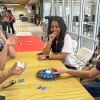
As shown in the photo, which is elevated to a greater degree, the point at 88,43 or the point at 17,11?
the point at 17,11

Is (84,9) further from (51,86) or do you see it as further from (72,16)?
(51,86)

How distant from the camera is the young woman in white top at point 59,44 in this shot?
1858mm

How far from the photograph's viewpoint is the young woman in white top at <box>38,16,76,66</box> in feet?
6.10

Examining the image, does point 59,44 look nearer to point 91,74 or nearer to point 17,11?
point 91,74

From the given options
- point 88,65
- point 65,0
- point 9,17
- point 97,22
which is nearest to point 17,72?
point 88,65

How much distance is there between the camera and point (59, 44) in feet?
6.45

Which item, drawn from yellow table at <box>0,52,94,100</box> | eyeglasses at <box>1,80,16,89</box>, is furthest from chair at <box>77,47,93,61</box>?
eyeglasses at <box>1,80,16,89</box>

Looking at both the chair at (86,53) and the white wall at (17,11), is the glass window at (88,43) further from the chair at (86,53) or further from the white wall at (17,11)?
the white wall at (17,11)

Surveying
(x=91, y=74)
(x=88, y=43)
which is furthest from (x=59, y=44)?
(x=88, y=43)

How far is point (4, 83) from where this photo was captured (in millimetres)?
1200

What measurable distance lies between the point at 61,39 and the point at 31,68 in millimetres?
636

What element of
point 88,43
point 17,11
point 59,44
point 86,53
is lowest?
point 88,43

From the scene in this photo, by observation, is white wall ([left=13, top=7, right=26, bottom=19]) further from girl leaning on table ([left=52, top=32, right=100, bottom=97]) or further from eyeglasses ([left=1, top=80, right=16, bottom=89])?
eyeglasses ([left=1, top=80, right=16, bottom=89])

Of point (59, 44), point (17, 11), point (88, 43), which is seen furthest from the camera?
point (17, 11)
